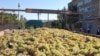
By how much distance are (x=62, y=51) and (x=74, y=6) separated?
211 feet

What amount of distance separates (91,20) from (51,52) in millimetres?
A: 49396

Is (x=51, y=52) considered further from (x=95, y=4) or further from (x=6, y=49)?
(x=95, y=4)

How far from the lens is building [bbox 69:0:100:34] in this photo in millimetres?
55419

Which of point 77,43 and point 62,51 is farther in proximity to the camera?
point 77,43

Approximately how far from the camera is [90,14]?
203 feet

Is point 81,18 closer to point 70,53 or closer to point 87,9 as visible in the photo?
point 87,9

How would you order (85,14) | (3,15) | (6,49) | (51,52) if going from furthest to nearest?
(85,14) → (3,15) → (6,49) → (51,52)

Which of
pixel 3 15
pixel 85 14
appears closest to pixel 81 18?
pixel 85 14

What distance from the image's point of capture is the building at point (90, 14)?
55.4 meters

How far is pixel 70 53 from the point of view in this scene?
10484 mm

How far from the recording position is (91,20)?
59000 millimetres

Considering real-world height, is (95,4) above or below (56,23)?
above

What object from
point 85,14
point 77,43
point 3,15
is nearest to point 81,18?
point 85,14

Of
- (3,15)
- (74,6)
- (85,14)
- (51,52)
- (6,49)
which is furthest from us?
(74,6)
